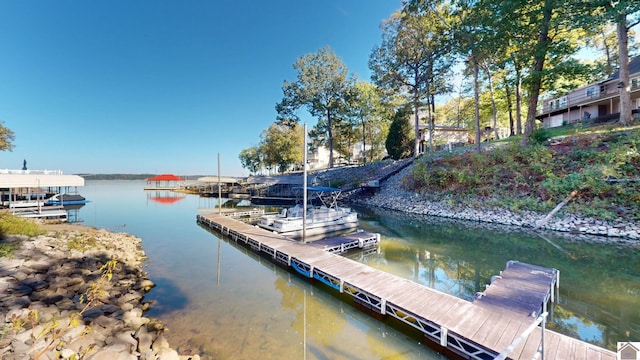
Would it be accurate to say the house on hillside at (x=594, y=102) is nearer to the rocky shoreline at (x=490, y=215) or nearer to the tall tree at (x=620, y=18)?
the tall tree at (x=620, y=18)

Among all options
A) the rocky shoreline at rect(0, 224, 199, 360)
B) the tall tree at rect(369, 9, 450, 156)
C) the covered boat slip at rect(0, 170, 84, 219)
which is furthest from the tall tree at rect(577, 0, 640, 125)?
the covered boat slip at rect(0, 170, 84, 219)

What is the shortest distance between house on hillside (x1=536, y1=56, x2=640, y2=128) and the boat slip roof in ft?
142

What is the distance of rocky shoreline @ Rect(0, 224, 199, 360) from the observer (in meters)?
3.79

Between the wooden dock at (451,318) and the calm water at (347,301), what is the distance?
399 millimetres

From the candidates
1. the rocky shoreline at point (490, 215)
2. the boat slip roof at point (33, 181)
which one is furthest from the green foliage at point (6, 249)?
the rocky shoreline at point (490, 215)

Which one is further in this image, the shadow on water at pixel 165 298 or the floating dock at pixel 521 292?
the shadow on water at pixel 165 298

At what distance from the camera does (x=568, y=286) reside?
287 inches

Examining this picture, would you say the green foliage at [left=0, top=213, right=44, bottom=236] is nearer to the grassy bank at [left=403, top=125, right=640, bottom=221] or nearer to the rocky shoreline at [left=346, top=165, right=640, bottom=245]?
the rocky shoreline at [left=346, top=165, right=640, bottom=245]

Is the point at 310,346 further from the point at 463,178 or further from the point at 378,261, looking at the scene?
the point at 463,178

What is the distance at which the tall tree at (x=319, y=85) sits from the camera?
103 ft

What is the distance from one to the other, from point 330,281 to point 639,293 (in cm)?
792

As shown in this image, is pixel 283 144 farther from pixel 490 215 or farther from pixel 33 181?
pixel 490 215

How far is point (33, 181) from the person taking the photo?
19.0m

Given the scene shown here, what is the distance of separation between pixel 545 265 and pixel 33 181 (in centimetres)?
3015
